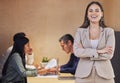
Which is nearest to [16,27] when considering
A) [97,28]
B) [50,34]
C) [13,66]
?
[50,34]

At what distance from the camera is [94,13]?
2443mm

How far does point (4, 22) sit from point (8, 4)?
0.33 meters

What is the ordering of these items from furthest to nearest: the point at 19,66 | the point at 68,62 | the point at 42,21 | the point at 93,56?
1. the point at 42,21
2. the point at 68,62
3. the point at 19,66
4. the point at 93,56

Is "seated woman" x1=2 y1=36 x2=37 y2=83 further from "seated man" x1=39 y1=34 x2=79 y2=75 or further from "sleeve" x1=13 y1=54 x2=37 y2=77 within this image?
"seated man" x1=39 y1=34 x2=79 y2=75

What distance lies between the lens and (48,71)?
392 centimetres

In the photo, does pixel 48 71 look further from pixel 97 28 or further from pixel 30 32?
pixel 97 28

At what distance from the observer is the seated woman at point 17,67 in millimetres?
3070

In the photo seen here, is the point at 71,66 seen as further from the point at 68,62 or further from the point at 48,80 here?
the point at 48,80

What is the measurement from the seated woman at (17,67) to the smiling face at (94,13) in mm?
1068

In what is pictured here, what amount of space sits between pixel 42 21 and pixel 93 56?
8.24 feet

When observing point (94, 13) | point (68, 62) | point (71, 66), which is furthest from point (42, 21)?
point (94, 13)

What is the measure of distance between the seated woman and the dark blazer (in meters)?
0.89

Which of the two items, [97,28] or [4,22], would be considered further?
[4,22]

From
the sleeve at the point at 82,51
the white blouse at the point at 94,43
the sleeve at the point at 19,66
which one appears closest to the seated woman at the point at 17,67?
the sleeve at the point at 19,66
